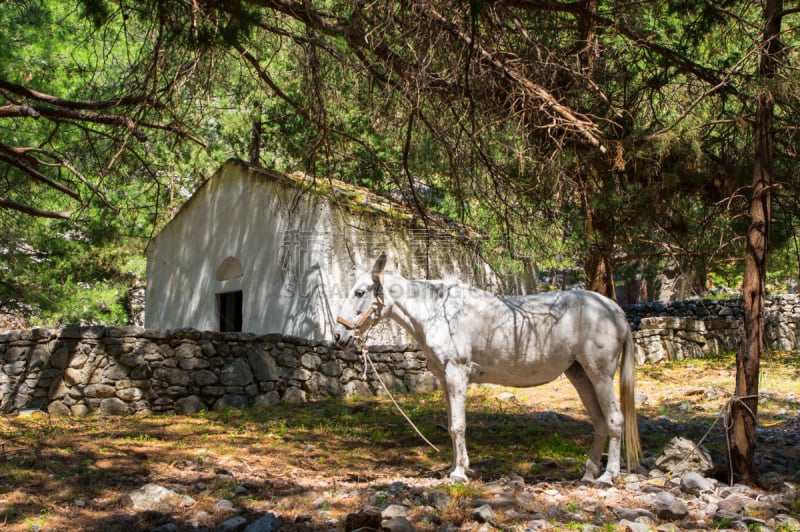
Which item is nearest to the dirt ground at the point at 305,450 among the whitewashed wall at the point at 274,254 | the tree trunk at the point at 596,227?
the tree trunk at the point at 596,227

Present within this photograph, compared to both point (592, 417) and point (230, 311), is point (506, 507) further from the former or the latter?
point (230, 311)

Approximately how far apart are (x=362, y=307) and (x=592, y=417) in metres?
2.48

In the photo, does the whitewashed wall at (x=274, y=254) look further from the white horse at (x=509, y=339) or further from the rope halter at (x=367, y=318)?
the rope halter at (x=367, y=318)

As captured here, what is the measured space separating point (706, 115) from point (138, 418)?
28.7 feet

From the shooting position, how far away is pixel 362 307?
276 inches

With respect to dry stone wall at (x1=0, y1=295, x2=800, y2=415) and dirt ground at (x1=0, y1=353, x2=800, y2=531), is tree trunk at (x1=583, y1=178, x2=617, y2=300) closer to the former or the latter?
dirt ground at (x1=0, y1=353, x2=800, y2=531)

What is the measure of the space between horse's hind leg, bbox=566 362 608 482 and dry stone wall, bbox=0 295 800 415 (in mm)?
4610

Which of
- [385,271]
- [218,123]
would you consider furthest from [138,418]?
[218,123]

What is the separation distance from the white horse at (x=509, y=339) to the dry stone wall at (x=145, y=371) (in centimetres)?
565

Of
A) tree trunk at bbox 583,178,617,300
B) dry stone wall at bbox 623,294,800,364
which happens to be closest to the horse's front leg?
tree trunk at bbox 583,178,617,300

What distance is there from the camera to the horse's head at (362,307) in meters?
6.86

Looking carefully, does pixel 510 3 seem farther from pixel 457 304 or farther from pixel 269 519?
pixel 269 519

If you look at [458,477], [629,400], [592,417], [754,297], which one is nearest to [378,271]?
[458,477]

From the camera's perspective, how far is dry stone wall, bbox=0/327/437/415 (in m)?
11.0
